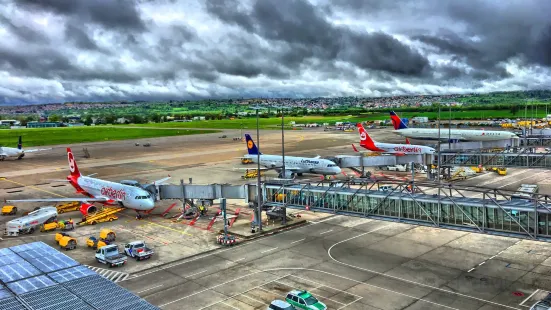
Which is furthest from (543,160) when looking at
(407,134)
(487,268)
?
(407,134)

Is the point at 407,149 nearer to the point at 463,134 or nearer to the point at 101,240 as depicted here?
the point at 463,134

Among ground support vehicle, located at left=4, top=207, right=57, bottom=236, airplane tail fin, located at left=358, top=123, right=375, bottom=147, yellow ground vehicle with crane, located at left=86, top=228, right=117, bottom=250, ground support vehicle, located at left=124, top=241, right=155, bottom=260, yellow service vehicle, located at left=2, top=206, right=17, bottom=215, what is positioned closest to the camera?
ground support vehicle, located at left=124, top=241, right=155, bottom=260

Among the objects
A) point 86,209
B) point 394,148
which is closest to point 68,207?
point 86,209

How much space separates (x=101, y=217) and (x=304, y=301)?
138ft

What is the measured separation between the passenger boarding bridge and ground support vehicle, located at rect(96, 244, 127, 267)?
15951 mm

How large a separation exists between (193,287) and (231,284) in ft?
11.2

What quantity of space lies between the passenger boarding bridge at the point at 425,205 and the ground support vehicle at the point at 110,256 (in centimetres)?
1595

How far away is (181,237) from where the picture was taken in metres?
56.3

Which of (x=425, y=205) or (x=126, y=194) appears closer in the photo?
(x=425, y=205)

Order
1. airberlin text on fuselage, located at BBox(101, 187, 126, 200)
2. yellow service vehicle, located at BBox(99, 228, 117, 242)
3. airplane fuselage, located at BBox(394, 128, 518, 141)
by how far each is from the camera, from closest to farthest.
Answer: yellow service vehicle, located at BBox(99, 228, 117, 242) < airberlin text on fuselage, located at BBox(101, 187, 126, 200) < airplane fuselage, located at BBox(394, 128, 518, 141)

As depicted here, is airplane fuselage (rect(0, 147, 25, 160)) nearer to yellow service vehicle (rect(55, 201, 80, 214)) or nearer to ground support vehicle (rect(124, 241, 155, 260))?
yellow service vehicle (rect(55, 201, 80, 214))

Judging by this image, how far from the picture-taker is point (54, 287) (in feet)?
85.7

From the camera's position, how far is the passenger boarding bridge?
38.1 m

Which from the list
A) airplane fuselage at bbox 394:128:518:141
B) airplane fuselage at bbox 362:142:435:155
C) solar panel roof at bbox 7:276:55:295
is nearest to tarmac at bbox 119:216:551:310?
solar panel roof at bbox 7:276:55:295
